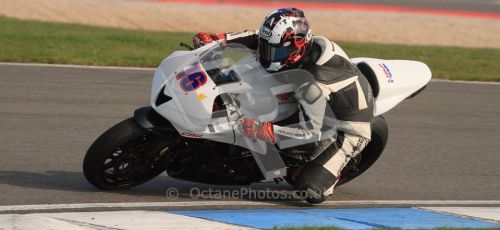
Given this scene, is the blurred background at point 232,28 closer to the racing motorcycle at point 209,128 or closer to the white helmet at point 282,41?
the racing motorcycle at point 209,128

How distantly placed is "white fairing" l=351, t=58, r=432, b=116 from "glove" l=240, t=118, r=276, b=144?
996 millimetres

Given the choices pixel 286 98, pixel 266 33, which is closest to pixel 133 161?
pixel 286 98

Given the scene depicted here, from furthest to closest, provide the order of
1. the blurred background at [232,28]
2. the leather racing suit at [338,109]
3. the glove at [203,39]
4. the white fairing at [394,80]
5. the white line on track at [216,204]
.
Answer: the blurred background at [232,28] → the white fairing at [394,80] → the glove at [203,39] → the leather racing suit at [338,109] → the white line on track at [216,204]

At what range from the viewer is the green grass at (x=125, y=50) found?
13836mm

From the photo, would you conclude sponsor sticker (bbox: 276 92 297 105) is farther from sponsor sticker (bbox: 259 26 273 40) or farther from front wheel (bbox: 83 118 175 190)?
front wheel (bbox: 83 118 175 190)

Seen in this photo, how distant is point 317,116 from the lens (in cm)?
653

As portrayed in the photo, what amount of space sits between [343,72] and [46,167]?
2.50 meters

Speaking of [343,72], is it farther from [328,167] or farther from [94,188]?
[94,188]

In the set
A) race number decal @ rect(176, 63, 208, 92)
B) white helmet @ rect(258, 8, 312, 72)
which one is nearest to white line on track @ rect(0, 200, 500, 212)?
race number decal @ rect(176, 63, 208, 92)

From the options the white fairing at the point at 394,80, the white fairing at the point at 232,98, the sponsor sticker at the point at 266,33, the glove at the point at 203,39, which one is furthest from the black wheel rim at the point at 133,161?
the white fairing at the point at 394,80

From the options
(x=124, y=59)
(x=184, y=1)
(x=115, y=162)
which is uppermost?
(x=184, y=1)

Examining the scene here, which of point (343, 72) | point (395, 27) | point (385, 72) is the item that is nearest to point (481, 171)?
point (385, 72)

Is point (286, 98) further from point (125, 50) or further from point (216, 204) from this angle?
point (125, 50)

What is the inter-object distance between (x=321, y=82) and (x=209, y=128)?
82 centimetres
